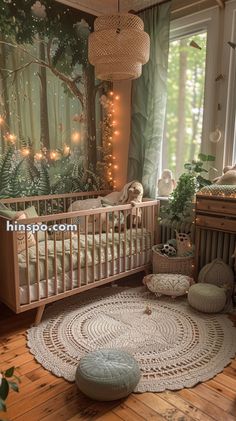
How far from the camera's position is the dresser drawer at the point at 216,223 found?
96.5 inches

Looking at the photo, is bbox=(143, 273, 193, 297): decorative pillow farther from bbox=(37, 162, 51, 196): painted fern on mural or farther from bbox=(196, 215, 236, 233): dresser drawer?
bbox=(37, 162, 51, 196): painted fern on mural

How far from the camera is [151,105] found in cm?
307

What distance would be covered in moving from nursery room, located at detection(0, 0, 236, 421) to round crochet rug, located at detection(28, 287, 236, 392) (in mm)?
11

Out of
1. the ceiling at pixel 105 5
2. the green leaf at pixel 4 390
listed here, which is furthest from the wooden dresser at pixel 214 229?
the green leaf at pixel 4 390

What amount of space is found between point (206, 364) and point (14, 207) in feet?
6.27

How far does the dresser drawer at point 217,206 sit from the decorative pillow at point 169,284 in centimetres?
57

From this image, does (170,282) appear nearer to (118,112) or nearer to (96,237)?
(96,237)

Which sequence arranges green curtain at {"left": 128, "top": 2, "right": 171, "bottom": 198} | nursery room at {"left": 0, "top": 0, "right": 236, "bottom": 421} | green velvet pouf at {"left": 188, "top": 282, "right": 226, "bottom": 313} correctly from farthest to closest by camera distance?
green curtain at {"left": 128, "top": 2, "right": 171, "bottom": 198}
green velvet pouf at {"left": 188, "top": 282, "right": 226, "bottom": 313}
nursery room at {"left": 0, "top": 0, "right": 236, "bottom": 421}

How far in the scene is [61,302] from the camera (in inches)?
101

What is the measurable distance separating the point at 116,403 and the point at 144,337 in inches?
22.2

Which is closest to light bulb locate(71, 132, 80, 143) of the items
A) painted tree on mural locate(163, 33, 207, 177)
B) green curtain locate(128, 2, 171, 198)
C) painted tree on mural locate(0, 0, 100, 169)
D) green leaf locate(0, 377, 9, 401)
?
painted tree on mural locate(0, 0, 100, 169)

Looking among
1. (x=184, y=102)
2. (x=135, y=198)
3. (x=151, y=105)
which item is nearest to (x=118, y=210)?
(x=135, y=198)

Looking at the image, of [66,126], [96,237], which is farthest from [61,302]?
[66,126]

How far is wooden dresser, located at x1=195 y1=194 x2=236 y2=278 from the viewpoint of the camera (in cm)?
246
